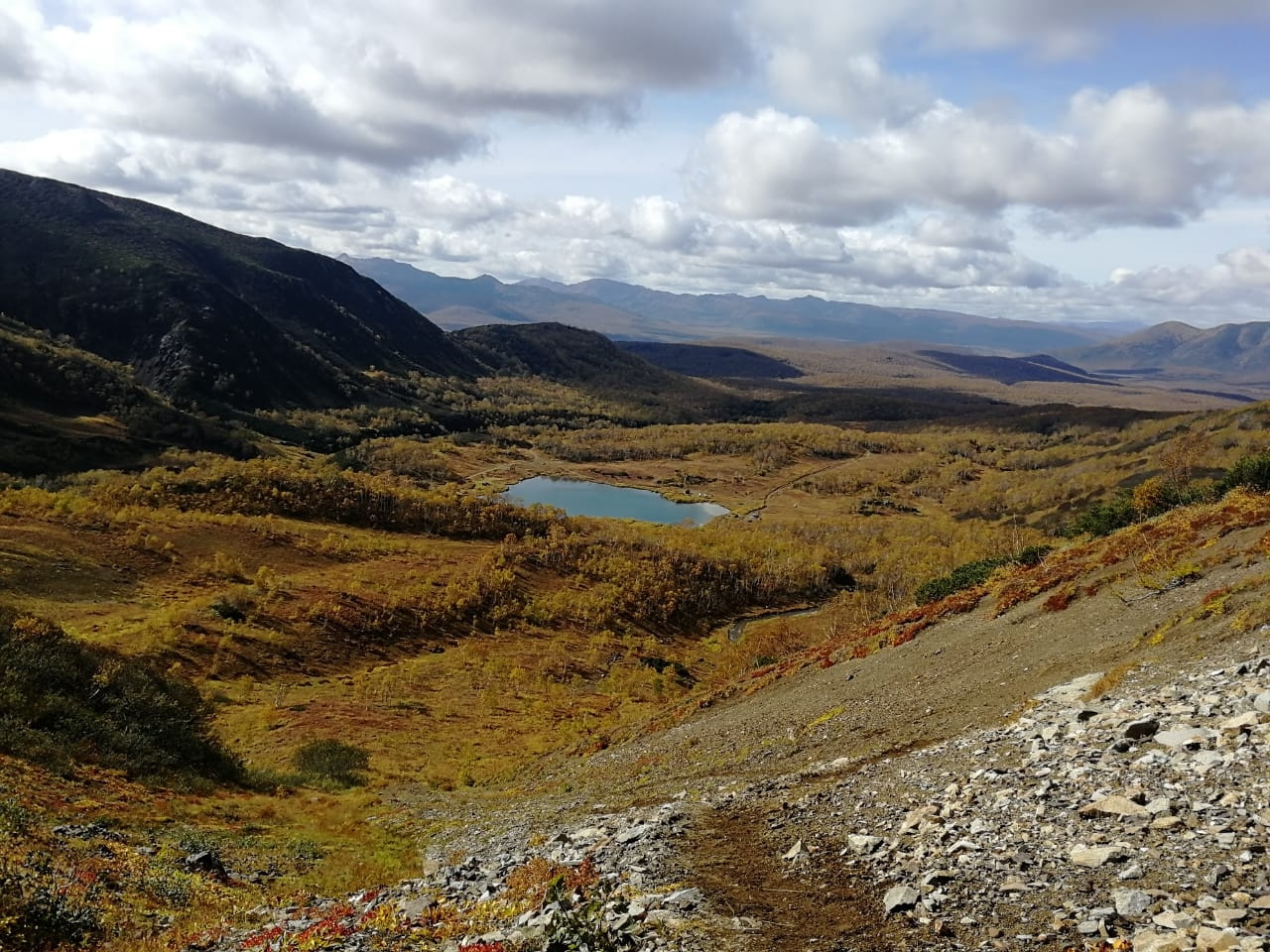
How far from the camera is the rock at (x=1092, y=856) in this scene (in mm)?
10583

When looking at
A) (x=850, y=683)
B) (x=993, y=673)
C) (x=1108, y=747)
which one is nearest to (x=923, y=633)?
(x=850, y=683)

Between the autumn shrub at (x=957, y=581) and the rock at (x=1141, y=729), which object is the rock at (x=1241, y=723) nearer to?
the rock at (x=1141, y=729)

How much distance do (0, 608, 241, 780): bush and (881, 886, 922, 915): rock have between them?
26250mm

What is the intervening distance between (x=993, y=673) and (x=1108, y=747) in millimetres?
10620

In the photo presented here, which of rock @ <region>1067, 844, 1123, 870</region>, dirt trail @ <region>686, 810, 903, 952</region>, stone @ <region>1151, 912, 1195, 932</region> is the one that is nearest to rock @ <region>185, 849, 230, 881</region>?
dirt trail @ <region>686, 810, 903, 952</region>

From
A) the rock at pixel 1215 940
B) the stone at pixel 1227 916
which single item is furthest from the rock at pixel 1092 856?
the rock at pixel 1215 940

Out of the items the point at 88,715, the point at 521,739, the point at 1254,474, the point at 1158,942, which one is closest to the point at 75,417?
the point at 521,739

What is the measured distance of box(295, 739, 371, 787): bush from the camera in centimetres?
3725

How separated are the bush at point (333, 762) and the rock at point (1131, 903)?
34581 mm

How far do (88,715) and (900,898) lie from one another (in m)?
32.2

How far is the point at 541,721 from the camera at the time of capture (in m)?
57.1

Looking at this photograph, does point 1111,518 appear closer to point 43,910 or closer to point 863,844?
point 863,844

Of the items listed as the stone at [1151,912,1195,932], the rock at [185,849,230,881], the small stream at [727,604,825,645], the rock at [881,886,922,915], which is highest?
the stone at [1151,912,1195,932]

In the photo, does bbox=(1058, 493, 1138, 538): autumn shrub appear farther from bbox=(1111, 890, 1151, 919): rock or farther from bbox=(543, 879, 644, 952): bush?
bbox=(543, 879, 644, 952): bush
